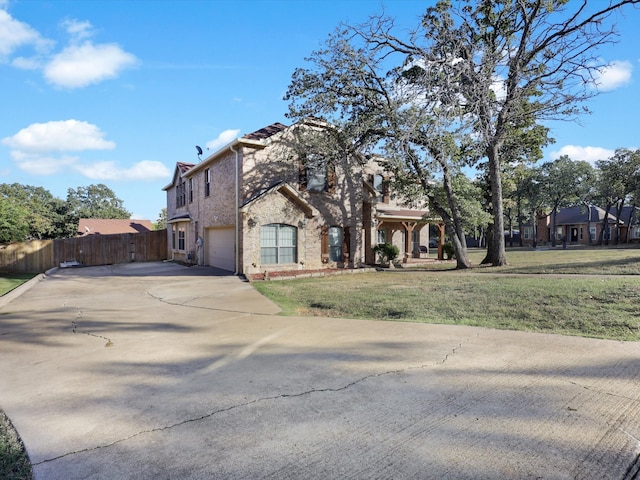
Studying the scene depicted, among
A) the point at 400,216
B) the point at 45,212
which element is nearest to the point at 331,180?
the point at 400,216

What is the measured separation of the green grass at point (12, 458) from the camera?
2.65 m

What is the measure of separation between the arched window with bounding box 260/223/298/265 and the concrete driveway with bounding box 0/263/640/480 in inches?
380

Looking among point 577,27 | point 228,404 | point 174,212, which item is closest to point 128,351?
point 228,404

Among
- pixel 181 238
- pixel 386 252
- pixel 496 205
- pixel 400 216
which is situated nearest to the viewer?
pixel 496 205

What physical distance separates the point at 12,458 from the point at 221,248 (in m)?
15.9

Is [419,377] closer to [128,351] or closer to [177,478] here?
[177,478]

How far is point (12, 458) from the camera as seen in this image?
2.84m

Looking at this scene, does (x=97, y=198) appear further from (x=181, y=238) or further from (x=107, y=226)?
(x=181, y=238)

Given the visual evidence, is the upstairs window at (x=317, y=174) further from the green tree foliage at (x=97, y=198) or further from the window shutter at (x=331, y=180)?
the green tree foliage at (x=97, y=198)

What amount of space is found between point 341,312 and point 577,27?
14.0 m

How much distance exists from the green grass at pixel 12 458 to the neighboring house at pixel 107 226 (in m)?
35.8

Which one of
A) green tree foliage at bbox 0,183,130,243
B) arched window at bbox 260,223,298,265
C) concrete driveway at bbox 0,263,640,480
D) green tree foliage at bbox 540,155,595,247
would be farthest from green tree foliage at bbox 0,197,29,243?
green tree foliage at bbox 540,155,595,247

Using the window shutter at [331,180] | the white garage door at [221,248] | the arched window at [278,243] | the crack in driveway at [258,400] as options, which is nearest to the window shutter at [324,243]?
the arched window at [278,243]

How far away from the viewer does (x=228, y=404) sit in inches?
147
